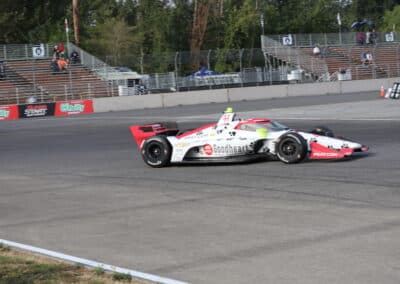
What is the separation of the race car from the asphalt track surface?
216 millimetres

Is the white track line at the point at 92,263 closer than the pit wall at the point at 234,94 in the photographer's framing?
Yes

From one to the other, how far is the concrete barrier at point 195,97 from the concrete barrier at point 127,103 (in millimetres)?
525

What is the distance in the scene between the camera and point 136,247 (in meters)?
8.20

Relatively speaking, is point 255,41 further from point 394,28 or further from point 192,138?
point 192,138

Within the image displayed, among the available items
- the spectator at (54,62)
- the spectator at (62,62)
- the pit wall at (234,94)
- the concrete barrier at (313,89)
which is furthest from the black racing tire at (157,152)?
the concrete barrier at (313,89)

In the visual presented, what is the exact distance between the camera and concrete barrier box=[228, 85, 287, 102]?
153 ft

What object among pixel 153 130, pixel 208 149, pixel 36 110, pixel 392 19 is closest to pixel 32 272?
pixel 208 149

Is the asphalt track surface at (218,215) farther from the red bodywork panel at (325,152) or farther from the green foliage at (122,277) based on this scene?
the green foliage at (122,277)

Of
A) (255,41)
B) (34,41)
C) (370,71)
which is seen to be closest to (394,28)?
(255,41)

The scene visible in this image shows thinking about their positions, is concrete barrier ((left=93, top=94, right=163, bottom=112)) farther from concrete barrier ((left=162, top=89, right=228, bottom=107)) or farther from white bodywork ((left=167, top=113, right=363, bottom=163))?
white bodywork ((left=167, top=113, right=363, bottom=163))

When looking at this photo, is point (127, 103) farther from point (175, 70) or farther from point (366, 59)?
point (366, 59)

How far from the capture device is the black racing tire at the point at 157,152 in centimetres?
1566

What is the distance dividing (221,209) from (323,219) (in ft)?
5.15

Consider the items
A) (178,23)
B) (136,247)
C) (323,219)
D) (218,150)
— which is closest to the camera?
(136,247)
